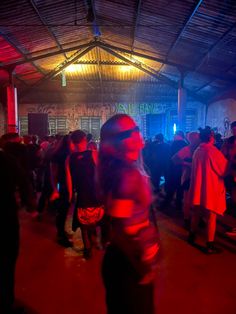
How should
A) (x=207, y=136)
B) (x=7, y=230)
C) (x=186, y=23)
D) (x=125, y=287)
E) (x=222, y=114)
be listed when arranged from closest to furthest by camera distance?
(x=125, y=287), (x=7, y=230), (x=207, y=136), (x=186, y=23), (x=222, y=114)

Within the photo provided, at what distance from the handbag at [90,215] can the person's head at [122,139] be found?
273 cm

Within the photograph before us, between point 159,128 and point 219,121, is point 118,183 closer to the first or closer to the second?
point 219,121

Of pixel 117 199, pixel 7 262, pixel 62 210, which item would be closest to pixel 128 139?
pixel 117 199

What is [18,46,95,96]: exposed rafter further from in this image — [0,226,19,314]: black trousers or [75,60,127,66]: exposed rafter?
[0,226,19,314]: black trousers

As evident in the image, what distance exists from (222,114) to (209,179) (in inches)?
427

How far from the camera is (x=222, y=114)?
48.5 feet

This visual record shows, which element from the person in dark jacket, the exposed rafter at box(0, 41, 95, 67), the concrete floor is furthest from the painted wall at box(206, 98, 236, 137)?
the person in dark jacket

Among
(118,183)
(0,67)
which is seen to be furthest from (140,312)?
(0,67)

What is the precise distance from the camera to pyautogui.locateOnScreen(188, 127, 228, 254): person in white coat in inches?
187

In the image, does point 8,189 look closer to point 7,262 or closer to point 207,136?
point 7,262

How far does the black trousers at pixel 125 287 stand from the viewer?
1920 millimetres

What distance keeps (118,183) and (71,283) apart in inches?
106

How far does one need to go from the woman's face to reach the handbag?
2779mm

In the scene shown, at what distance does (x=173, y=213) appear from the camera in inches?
299
